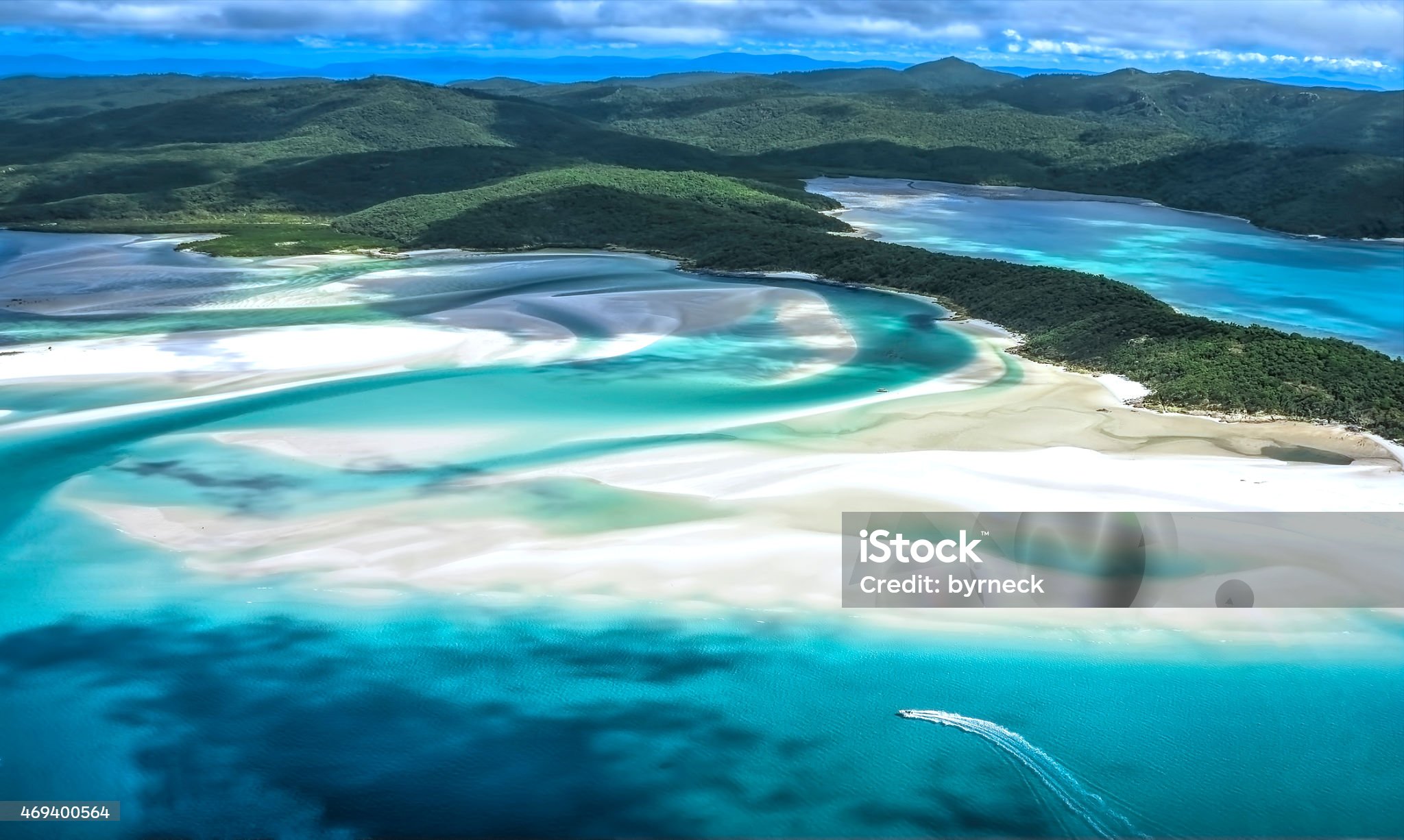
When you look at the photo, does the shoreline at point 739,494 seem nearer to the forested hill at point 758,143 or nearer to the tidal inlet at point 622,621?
the tidal inlet at point 622,621

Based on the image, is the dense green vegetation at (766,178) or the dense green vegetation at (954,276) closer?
the dense green vegetation at (954,276)

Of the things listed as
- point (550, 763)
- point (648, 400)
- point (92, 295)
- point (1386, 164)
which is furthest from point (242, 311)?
point (1386, 164)

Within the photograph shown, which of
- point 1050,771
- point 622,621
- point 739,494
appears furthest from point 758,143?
point 1050,771

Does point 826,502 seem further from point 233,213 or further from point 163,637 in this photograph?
point 233,213

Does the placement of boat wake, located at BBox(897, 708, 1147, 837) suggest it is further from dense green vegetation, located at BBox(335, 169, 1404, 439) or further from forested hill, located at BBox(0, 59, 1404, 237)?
forested hill, located at BBox(0, 59, 1404, 237)

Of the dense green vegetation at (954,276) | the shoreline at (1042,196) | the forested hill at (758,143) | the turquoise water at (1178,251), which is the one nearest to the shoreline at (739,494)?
the dense green vegetation at (954,276)

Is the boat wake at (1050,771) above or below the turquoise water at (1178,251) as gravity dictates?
below

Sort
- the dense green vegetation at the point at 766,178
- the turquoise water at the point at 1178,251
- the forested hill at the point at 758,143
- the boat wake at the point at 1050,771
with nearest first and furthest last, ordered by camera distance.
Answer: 1. the boat wake at the point at 1050,771
2. the dense green vegetation at the point at 766,178
3. the turquoise water at the point at 1178,251
4. the forested hill at the point at 758,143
